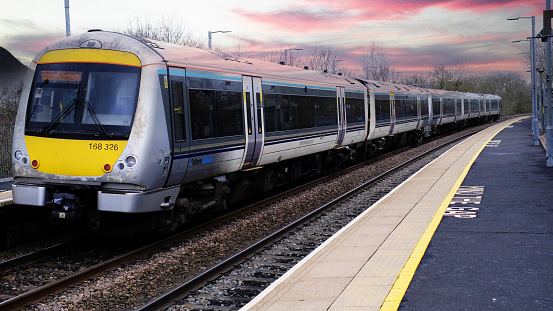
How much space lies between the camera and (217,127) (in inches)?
388

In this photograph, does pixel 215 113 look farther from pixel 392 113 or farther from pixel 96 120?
pixel 392 113

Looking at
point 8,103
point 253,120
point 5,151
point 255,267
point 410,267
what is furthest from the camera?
point 8,103

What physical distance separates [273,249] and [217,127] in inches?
96.5

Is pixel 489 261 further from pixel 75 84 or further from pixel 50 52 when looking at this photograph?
pixel 50 52

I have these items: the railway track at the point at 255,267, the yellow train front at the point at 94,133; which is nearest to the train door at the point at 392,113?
the railway track at the point at 255,267

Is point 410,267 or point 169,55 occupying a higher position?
point 169,55

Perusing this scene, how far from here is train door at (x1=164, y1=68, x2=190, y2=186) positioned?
333 inches

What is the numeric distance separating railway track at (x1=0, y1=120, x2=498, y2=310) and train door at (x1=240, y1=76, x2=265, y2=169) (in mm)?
1264

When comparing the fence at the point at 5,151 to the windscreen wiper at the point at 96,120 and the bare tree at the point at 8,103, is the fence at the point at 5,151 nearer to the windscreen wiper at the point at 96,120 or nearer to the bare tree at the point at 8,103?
the bare tree at the point at 8,103

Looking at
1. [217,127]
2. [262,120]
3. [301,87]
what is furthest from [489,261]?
[301,87]

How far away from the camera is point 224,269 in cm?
753

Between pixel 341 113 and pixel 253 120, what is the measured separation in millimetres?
7018

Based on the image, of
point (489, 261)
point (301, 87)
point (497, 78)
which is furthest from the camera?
point (497, 78)

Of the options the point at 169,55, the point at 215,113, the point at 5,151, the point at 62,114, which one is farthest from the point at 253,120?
the point at 5,151
